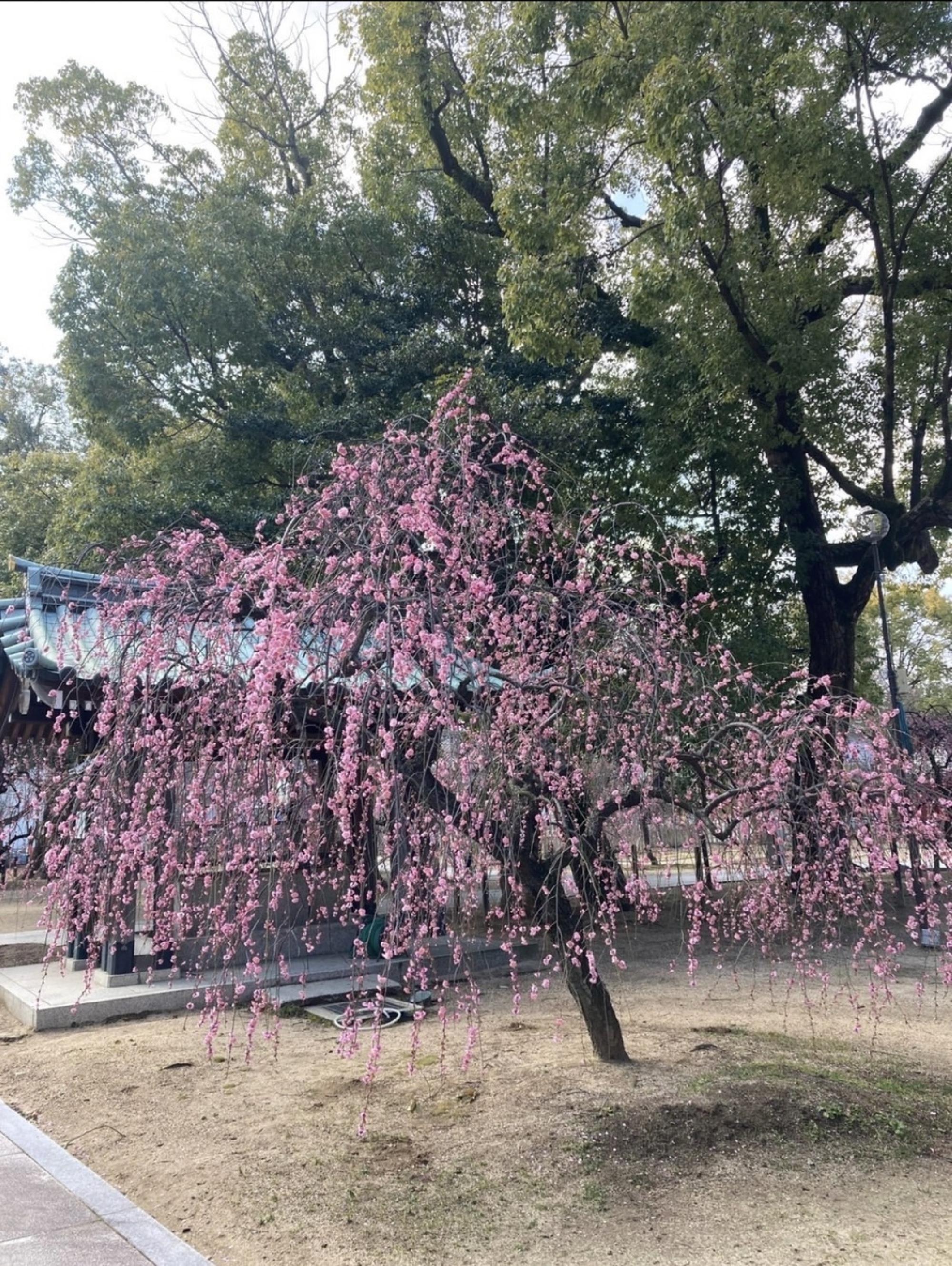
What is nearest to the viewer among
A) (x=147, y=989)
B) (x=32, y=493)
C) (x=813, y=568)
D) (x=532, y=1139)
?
(x=532, y=1139)

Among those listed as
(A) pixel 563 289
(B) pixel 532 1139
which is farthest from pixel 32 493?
(B) pixel 532 1139

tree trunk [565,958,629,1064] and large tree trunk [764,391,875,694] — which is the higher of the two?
large tree trunk [764,391,875,694]

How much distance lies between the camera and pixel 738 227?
36.5ft

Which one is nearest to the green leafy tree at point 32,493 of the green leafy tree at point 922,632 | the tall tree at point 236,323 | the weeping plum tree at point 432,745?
the tall tree at point 236,323

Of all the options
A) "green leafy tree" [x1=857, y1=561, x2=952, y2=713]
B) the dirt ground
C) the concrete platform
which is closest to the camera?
the dirt ground

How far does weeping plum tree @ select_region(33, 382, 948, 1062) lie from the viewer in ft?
14.6

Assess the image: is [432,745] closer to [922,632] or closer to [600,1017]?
[600,1017]

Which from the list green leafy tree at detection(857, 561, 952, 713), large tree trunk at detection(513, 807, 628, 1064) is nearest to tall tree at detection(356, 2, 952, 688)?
large tree trunk at detection(513, 807, 628, 1064)

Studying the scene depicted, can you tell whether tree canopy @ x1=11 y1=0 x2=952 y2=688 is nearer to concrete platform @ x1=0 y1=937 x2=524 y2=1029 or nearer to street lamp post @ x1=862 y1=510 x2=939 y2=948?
street lamp post @ x1=862 y1=510 x2=939 y2=948

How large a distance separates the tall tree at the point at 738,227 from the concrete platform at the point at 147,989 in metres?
7.55

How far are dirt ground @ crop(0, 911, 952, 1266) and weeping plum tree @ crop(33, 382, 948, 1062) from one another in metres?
0.88

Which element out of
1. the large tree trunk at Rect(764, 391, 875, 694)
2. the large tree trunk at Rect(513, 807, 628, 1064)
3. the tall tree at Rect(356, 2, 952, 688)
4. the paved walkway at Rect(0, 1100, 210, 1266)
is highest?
the tall tree at Rect(356, 2, 952, 688)

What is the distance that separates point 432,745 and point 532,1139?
2.44m

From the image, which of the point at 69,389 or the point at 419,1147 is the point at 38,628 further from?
the point at 69,389
